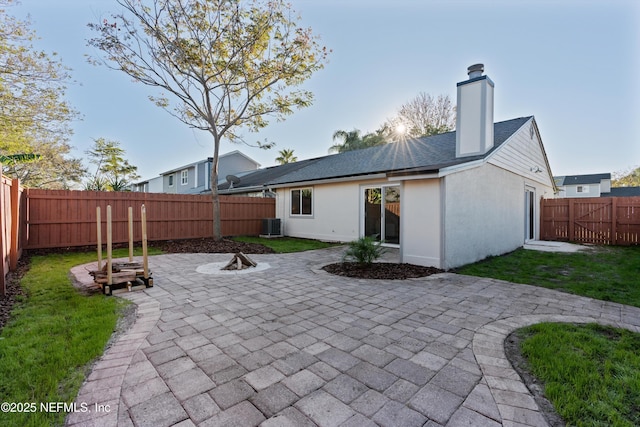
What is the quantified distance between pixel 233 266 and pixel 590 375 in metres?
5.78

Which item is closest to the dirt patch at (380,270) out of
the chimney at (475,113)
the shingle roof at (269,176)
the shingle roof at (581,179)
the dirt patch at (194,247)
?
the dirt patch at (194,247)

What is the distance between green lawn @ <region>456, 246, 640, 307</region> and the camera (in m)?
4.72

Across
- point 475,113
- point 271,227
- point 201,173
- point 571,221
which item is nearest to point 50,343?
point 475,113

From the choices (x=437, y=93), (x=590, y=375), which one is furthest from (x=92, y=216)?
(x=437, y=93)

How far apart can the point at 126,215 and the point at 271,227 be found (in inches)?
210

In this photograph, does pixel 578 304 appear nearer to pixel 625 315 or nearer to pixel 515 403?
pixel 625 315

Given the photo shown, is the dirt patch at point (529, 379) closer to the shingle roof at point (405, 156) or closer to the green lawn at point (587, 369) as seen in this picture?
the green lawn at point (587, 369)

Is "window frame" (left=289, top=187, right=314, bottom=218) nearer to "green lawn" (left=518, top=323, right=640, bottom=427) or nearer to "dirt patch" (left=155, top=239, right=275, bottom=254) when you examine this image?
"dirt patch" (left=155, top=239, right=275, bottom=254)

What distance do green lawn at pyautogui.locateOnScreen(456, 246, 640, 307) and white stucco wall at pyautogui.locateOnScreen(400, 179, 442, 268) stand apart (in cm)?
77

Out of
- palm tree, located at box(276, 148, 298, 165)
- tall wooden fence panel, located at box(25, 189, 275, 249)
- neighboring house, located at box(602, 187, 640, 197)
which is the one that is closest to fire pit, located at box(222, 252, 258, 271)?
tall wooden fence panel, located at box(25, 189, 275, 249)

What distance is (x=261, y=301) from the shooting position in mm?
4055

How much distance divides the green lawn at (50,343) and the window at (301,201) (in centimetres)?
834

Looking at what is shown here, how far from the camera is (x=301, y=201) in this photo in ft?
40.3

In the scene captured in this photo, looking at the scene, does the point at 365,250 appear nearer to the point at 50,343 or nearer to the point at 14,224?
the point at 50,343
